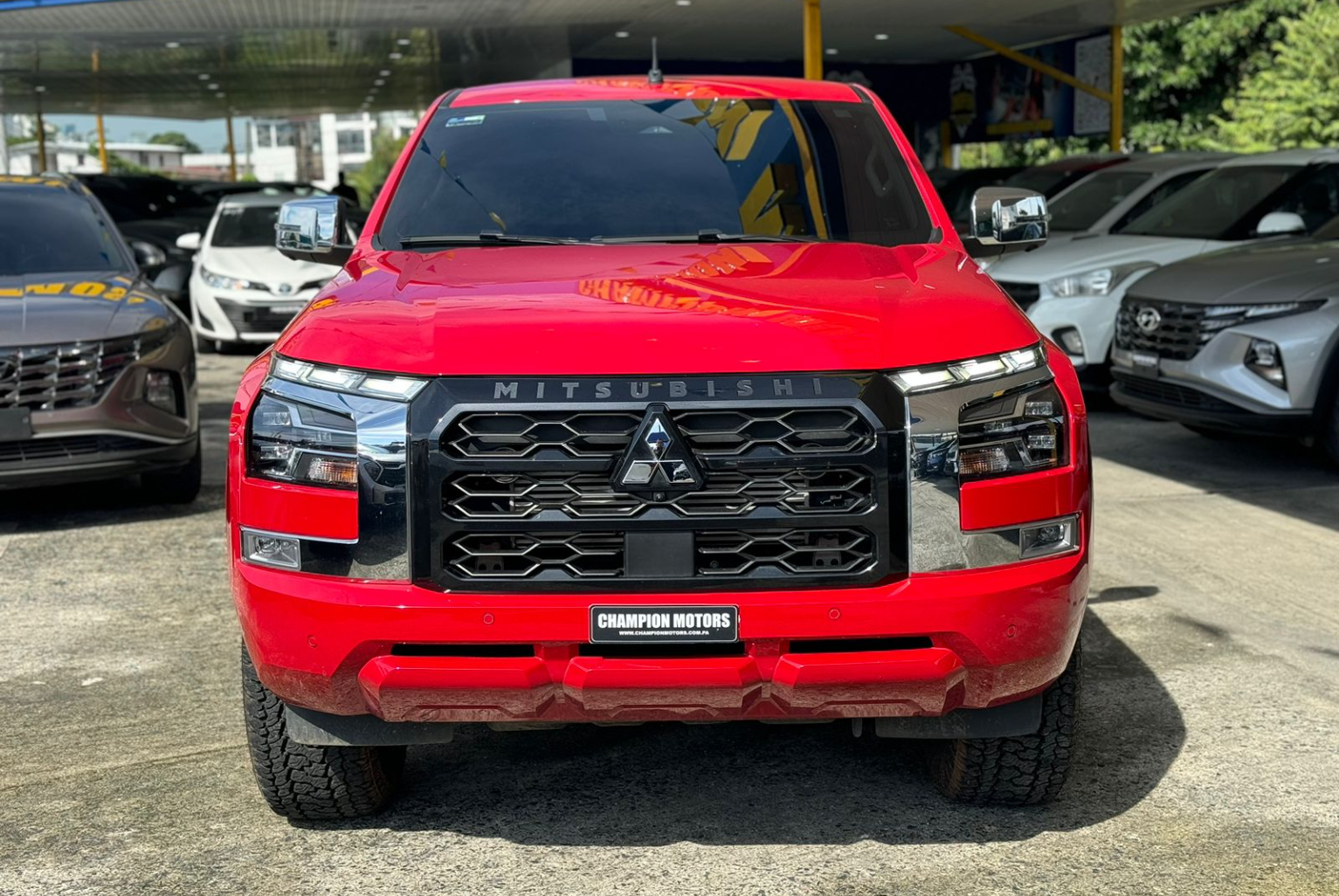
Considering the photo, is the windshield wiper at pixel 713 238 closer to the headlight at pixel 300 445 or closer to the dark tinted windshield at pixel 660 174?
the dark tinted windshield at pixel 660 174

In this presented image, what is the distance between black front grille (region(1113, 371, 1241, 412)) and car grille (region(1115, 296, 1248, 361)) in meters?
0.16

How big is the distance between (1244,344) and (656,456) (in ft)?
19.9

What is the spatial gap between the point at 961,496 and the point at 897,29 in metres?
21.8

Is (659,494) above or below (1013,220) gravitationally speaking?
below

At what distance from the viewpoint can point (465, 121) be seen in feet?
17.1

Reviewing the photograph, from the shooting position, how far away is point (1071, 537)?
3.65 metres

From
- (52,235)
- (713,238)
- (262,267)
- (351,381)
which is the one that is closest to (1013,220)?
(713,238)

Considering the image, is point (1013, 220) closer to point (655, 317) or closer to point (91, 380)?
point (655, 317)

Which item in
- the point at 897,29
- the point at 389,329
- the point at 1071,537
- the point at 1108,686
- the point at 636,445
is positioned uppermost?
the point at 897,29

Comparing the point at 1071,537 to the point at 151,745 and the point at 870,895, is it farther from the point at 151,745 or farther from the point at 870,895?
the point at 151,745

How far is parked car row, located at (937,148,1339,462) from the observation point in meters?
8.54

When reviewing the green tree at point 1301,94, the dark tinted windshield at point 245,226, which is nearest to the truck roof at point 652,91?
the dark tinted windshield at point 245,226

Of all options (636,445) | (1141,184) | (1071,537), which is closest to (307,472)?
(636,445)

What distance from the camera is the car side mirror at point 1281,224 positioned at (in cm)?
1038
